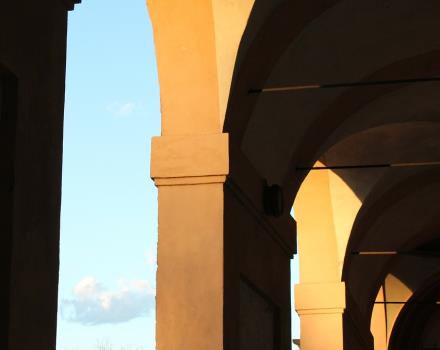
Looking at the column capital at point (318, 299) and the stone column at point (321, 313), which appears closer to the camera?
the stone column at point (321, 313)

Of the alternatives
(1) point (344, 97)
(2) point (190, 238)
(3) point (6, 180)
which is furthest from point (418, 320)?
(3) point (6, 180)

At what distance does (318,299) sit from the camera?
15.0 metres

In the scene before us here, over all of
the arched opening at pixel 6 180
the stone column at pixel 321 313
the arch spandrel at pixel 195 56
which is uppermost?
the arch spandrel at pixel 195 56

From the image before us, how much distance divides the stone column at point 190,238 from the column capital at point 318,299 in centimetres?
651

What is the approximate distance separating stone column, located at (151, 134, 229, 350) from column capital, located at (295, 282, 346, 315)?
651 cm

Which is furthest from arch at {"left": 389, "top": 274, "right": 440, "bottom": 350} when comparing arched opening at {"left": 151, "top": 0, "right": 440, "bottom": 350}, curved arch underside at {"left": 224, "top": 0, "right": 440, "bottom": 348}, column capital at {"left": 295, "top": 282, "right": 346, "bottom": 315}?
curved arch underside at {"left": 224, "top": 0, "right": 440, "bottom": 348}

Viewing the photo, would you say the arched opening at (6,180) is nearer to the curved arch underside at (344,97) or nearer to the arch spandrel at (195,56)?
the arch spandrel at (195,56)

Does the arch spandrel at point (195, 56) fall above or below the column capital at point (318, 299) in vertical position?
above

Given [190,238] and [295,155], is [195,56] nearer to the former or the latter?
[190,238]

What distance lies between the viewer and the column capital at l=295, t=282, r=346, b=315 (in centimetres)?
1491

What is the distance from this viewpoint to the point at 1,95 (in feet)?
14.7

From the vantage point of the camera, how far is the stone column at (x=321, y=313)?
48.5 feet

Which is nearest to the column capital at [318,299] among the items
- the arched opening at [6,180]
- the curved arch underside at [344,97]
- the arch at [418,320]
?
the curved arch underside at [344,97]

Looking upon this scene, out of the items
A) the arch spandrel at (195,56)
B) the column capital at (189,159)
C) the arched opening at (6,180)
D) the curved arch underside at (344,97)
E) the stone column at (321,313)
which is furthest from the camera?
the stone column at (321,313)
